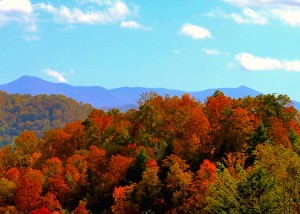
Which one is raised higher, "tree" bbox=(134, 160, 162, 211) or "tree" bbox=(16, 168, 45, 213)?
"tree" bbox=(134, 160, 162, 211)

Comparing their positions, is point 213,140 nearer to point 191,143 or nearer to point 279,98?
point 191,143

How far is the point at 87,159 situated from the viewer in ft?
350

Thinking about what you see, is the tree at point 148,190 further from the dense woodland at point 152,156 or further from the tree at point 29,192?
the tree at point 29,192

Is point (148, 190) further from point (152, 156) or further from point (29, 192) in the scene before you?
point (29, 192)

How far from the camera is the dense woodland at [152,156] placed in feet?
263

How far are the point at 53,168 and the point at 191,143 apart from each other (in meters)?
36.1

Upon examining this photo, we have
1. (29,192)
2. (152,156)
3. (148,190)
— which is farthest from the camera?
(29,192)

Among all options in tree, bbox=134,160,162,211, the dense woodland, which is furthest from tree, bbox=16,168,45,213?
tree, bbox=134,160,162,211

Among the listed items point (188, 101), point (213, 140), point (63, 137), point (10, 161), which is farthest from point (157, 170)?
point (10, 161)

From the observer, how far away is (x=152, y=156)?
307ft

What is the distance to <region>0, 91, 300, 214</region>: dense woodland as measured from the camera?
80.1 metres

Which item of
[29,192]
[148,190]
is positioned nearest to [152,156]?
[148,190]

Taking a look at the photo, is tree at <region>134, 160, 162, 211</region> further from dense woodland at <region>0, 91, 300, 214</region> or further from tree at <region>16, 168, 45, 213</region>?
tree at <region>16, 168, 45, 213</region>

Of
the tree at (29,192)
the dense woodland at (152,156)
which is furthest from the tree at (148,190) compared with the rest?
the tree at (29,192)
